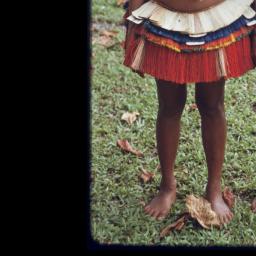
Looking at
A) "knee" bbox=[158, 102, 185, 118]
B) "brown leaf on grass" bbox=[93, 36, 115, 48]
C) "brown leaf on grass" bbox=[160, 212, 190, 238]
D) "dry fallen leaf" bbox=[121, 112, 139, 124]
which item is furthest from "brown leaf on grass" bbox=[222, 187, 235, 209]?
"brown leaf on grass" bbox=[93, 36, 115, 48]

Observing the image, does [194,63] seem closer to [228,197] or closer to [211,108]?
[211,108]

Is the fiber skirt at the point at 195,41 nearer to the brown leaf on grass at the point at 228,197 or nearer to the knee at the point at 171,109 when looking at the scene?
the knee at the point at 171,109

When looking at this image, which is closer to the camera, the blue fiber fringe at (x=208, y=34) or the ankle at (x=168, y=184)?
the blue fiber fringe at (x=208, y=34)

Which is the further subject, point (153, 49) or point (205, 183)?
point (205, 183)

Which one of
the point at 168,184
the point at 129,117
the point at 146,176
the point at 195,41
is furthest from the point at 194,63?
the point at 129,117

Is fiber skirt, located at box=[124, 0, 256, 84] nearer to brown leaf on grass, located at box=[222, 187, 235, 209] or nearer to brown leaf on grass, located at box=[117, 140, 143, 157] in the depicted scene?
brown leaf on grass, located at box=[222, 187, 235, 209]

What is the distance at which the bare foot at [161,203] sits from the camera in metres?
2.66

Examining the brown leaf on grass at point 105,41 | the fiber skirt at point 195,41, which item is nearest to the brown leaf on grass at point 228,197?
the fiber skirt at point 195,41

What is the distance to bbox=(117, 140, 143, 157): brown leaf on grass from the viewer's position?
10.2 ft

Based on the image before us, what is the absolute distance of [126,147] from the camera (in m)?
3.16
